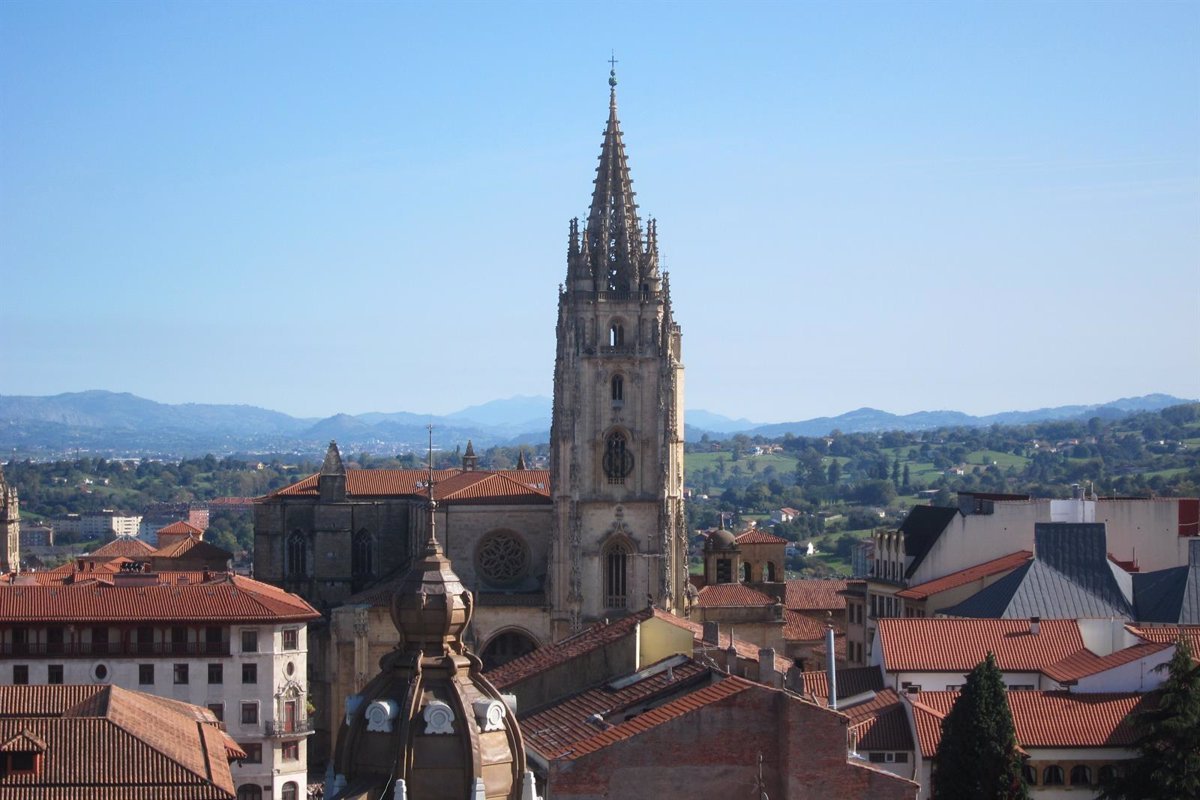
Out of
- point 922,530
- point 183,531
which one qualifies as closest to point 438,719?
point 922,530

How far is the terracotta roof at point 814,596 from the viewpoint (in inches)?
4387

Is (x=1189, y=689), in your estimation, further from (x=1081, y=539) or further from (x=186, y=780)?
(x=1081, y=539)

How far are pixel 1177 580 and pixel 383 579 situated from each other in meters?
40.7

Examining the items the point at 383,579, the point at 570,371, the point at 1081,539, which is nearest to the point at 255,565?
the point at 383,579

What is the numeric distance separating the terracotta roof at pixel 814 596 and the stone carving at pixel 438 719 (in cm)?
8900

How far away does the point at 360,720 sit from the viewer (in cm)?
2044

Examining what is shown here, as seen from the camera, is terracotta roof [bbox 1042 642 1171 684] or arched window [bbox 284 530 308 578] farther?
arched window [bbox 284 530 308 578]

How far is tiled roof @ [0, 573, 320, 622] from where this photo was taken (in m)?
73.5

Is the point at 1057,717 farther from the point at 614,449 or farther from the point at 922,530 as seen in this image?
the point at 614,449

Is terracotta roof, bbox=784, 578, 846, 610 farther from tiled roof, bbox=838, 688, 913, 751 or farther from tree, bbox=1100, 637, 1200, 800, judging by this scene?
tree, bbox=1100, 637, 1200, 800

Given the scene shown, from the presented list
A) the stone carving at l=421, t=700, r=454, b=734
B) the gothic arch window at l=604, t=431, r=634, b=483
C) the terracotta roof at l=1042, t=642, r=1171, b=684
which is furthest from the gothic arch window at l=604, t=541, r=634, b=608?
the stone carving at l=421, t=700, r=454, b=734

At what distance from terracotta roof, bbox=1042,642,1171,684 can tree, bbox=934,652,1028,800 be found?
9.77m

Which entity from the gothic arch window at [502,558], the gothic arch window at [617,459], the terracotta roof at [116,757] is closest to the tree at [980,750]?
the terracotta roof at [116,757]

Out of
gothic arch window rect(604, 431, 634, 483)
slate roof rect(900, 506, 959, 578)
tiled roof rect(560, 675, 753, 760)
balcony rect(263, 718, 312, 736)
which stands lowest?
balcony rect(263, 718, 312, 736)
